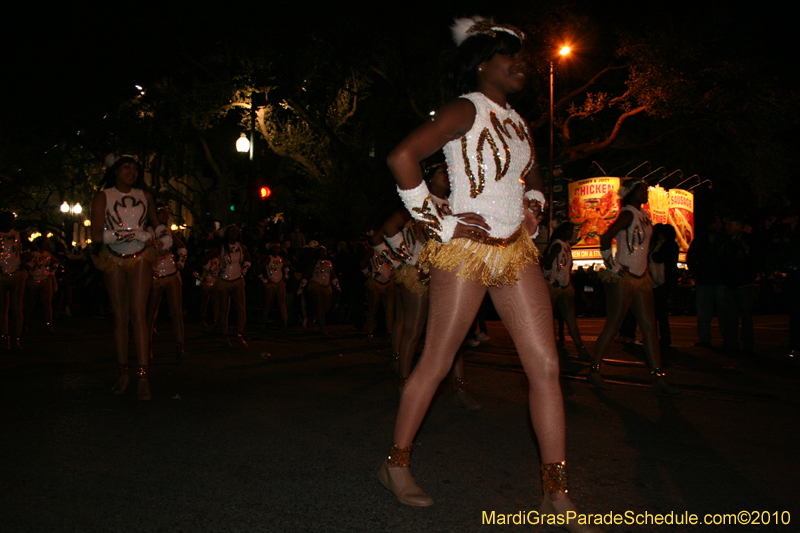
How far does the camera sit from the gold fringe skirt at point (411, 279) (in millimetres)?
6230

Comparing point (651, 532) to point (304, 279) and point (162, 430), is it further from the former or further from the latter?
point (304, 279)

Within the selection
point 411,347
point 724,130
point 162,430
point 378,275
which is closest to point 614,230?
point 411,347

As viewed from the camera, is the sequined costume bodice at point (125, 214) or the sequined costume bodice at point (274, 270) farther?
the sequined costume bodice at point (274, 270)

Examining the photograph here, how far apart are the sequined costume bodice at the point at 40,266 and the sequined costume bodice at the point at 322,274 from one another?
466 cm

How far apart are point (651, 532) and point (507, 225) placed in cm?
148

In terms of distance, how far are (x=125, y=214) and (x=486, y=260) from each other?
13.3 feet

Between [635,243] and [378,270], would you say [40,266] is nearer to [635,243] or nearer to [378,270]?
[378,270]

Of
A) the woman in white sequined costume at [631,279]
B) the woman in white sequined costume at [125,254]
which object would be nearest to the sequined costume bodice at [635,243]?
the woman in white sequined costume at [631,279]

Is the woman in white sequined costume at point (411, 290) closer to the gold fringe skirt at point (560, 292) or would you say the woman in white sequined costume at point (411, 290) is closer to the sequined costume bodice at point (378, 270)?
the gold fringe skirt at point (560, 292)

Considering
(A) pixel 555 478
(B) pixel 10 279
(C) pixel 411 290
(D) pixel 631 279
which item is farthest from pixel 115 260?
(B) pixel 10 279

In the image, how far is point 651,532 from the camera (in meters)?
3.04

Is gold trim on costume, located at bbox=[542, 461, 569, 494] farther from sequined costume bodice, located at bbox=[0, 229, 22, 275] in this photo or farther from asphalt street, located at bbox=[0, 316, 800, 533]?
sequined costume bodice, located at bbox=[0, 229, 22, 275]

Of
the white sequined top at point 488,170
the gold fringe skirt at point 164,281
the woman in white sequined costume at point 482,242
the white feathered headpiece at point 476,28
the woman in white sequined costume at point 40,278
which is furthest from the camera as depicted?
the woman in white sequined costume at point 40,278

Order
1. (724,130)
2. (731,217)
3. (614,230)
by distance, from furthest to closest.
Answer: (724,130), (731,217), (614,230)
